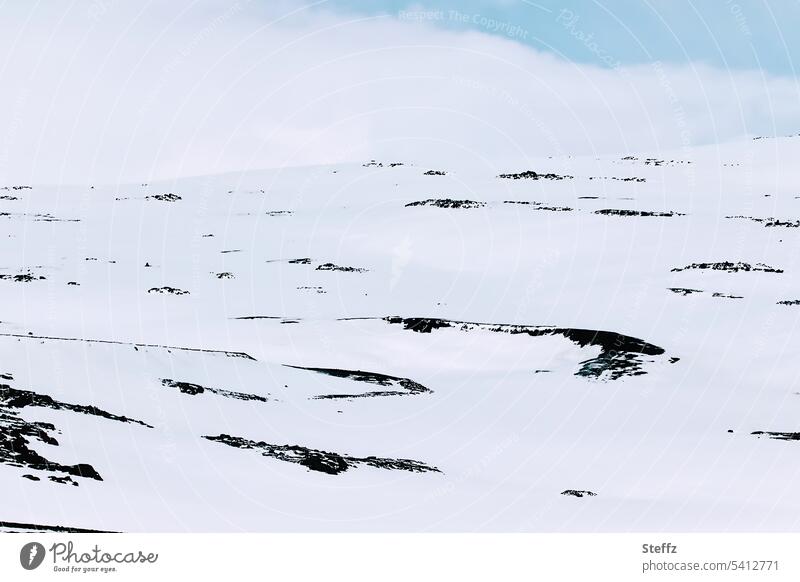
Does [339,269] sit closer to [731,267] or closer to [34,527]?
[731,267]

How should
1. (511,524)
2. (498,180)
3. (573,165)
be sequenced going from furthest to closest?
(573,165), (498,180), (511,524)

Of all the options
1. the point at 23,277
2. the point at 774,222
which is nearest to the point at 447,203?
the point at 774,222

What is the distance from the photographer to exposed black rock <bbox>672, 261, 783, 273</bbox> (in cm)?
3691

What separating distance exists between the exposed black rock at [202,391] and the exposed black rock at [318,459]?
8.59 feet

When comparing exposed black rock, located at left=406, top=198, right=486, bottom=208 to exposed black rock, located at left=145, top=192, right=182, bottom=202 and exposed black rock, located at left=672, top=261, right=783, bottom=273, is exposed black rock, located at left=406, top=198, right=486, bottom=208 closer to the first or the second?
exposed black rock, located at left=145, top=192, right=182, bottom=202

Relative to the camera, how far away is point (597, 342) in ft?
90.9

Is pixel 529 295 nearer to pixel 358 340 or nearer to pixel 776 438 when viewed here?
pixel 358 340

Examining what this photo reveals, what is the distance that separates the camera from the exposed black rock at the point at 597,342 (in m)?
25.7

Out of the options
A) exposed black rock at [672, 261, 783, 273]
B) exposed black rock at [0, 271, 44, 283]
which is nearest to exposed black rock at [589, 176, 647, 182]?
exposed black rock at [672, 261, 783, 273]

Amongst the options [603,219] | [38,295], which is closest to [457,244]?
[603,219]

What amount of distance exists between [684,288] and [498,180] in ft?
104

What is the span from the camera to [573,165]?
239 feet

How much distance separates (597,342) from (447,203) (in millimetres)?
30079

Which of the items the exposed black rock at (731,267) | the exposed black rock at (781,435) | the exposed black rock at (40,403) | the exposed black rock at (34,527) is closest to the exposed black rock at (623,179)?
the exposed black rock at (731,267)
